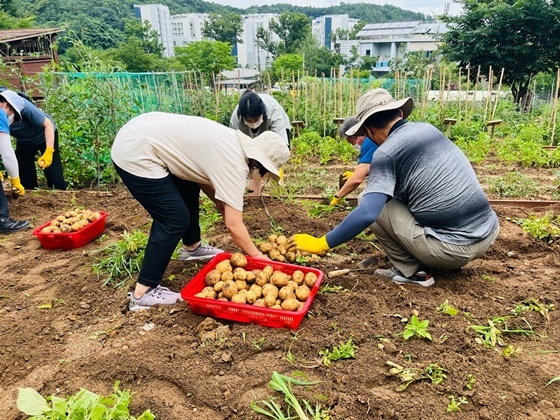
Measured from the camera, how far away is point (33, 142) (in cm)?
482

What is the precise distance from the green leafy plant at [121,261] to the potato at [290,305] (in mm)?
1454

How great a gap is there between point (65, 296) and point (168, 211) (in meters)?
1.19

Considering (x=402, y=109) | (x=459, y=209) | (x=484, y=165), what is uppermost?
(x=402, y=109)

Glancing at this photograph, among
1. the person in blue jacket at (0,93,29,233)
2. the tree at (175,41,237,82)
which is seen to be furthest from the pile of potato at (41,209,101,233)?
the tree at (175,41,237,82)

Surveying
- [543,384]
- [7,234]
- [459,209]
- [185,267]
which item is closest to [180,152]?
[185,267]

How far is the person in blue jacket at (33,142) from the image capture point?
14.8 feet

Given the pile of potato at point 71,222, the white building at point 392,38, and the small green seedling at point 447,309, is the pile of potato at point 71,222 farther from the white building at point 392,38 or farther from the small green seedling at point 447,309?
the white building at point 392,38

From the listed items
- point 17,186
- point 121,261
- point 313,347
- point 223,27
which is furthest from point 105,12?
point 313,347

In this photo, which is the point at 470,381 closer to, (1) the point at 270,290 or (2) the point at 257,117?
(1) the point at 270,290

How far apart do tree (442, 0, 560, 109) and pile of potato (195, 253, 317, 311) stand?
15698 mm

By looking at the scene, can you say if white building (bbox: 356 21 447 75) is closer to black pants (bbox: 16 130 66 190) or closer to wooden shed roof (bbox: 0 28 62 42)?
wooden shed roof (bbox: 0 28 62 42)

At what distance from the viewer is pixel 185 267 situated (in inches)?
129

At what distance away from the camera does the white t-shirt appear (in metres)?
2.38

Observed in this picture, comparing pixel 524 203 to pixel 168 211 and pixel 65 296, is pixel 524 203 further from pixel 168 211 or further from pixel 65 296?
pixel 65 296
